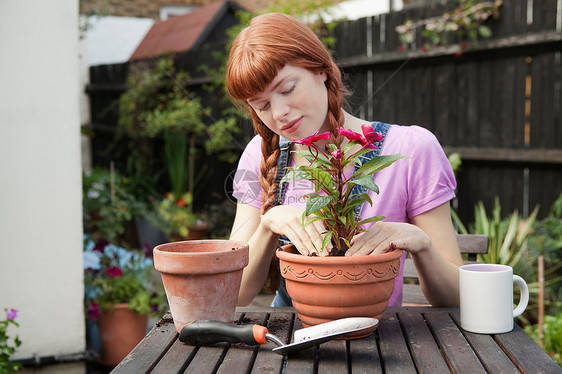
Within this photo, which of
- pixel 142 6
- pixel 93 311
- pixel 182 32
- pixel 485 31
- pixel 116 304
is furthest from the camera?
pixel 142 6

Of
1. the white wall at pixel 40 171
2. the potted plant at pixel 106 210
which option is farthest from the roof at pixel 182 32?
the white wall at pixel 40 171

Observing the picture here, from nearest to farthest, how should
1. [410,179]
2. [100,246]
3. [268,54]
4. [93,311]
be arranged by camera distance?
[268,54]
[410,179]
[93,311]
[100,246]

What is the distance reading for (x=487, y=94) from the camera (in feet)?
11.9

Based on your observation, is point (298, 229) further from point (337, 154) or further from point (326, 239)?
point (337, 154)

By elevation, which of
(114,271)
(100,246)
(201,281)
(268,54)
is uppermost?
(268,54)

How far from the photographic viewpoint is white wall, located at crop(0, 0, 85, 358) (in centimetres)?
254

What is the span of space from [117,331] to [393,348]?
222cm

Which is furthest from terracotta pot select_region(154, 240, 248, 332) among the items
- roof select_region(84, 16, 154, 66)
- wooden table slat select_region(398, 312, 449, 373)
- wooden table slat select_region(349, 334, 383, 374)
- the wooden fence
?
roof select_region(84, 16, 154, 66)

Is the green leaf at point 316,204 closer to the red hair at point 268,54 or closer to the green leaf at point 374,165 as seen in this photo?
the green leaf at point 374,165

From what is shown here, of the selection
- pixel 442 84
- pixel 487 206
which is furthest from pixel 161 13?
pixel 487 206

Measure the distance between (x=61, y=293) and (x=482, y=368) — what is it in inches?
85.6

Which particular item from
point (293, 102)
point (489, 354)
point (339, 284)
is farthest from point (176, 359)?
point (293, 102)

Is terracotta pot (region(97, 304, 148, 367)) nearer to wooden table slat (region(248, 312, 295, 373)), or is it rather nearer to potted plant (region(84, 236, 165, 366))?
potted plant (region(84, 236, 165, 366))

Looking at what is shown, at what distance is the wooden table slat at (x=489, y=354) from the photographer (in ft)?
3.22
